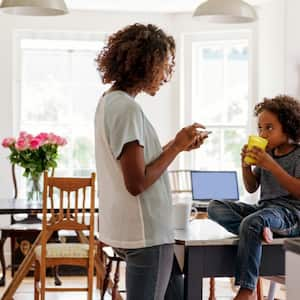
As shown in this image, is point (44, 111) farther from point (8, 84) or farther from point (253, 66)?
point (253, 66)

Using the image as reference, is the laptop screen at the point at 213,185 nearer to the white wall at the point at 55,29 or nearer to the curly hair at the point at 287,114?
Result: the curly hair at the point at 287,114

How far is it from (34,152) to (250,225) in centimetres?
324

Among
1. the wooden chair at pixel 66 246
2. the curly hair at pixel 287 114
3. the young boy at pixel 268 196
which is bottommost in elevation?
the wooden chair at pixel 66 246

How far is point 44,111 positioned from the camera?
6867mm

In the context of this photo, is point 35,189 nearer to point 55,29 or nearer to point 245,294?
point 55,29

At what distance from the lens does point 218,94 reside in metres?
6.74

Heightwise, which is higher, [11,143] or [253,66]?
[253,66]

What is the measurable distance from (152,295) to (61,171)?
4.91 metres

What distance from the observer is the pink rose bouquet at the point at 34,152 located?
5.40 meters

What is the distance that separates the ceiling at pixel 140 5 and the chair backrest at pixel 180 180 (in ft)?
4.94

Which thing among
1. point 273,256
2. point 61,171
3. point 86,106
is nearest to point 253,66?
point 86,106

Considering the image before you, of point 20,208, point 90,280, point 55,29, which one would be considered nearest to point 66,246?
point 90,280

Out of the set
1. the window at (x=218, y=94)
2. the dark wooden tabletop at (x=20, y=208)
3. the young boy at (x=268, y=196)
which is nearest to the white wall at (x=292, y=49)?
the window at (x=218, y=94)

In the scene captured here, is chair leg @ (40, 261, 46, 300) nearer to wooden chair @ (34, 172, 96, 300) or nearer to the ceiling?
wooden chair @ (34, 172, 96, 300)
